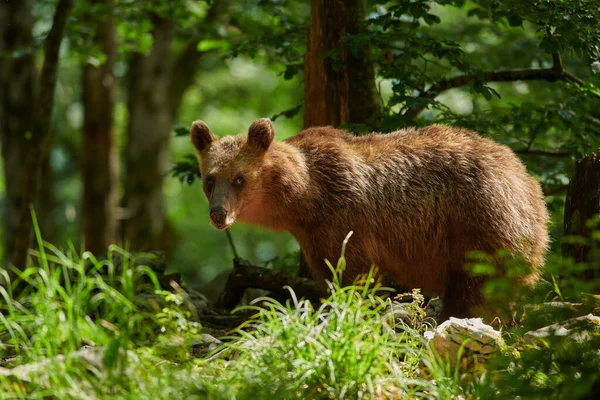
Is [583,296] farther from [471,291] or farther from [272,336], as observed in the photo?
[471,291]

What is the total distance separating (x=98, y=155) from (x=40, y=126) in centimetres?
563

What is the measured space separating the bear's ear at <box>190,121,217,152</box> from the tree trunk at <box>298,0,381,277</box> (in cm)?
144

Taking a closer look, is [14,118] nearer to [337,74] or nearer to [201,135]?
[201,135]

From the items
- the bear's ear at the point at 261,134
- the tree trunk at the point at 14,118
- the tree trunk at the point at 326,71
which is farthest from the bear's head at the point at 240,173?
the tree trunk at the point at 14,118

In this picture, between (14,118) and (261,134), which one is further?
(14,118)

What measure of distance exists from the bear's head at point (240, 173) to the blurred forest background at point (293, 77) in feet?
3.02

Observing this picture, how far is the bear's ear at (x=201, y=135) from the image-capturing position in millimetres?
7160

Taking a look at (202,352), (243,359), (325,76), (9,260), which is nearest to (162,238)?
(9,260)

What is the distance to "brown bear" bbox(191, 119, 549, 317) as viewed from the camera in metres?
6.70

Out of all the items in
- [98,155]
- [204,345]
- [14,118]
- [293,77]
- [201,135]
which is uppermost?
[293,77]

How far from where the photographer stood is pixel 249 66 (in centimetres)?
2712

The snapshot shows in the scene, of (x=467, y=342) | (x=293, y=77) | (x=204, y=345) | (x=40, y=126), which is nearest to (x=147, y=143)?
(x=40, y=126)

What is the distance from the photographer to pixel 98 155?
15.2m

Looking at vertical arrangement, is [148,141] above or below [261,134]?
below
